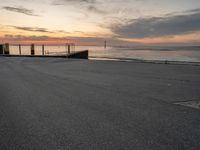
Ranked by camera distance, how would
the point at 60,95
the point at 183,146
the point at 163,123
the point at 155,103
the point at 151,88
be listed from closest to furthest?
the point at 183,146 → the point at 163,123 → the point at 155,103 → the point at 60,95 → the point at 151,88

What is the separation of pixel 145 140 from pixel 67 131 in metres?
1.21

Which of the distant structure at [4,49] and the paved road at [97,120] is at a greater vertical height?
the distant structure at [4,49]

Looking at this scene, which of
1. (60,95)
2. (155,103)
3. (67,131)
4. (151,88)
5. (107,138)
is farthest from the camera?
(151,88)

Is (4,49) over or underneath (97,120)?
over

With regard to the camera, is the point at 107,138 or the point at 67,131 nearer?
the point at 107,138

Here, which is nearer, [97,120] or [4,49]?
[97,120]

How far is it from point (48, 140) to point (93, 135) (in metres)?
0.66

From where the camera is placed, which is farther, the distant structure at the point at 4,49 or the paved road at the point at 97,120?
the distant structure at the point at 4,49

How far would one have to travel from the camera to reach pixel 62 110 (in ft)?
13.2

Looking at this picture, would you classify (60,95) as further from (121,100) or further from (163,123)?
(163,123)

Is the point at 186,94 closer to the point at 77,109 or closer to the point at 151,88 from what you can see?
the point at 151,88

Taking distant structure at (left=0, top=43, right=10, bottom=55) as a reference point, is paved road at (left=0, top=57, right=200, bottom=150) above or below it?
below

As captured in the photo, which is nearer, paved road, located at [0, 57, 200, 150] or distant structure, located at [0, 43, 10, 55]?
paved road, located at [0, 57, 200, 150]

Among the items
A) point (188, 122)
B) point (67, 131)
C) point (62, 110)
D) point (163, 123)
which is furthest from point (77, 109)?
point (188, 122)
